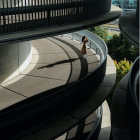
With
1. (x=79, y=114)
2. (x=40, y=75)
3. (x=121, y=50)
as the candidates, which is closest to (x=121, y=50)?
(x=121, y=50)

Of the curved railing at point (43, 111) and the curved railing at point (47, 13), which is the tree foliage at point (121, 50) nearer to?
the curved railing at point (47, 13)

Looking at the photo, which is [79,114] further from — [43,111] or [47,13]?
[47,13]

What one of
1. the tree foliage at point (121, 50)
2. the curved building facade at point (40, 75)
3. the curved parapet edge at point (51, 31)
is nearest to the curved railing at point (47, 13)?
the curved building facade at point (40, 75)

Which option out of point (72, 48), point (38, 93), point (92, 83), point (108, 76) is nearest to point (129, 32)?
point (92, 83)

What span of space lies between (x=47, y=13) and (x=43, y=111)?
10.5 feet

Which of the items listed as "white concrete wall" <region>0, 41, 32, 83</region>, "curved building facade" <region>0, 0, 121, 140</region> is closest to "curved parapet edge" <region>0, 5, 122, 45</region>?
"curved building facade" <region>0, 0, 121, 140</region>

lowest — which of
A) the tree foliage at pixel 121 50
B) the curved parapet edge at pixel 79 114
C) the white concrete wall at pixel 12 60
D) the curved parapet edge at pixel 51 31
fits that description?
the tree foliage at pixel 121 50

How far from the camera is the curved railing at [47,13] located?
350 inches

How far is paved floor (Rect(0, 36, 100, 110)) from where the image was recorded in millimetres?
12539

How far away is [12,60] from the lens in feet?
44.8

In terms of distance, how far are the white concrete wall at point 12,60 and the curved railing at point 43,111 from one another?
2362 millimetres

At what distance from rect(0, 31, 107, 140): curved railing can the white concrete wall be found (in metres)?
2.36

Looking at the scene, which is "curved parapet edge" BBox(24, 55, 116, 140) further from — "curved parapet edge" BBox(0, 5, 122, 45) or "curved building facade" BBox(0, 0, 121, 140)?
"curved parapet edge" BBox(0, 5, 122, 45)

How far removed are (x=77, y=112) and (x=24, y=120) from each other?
2.51 meters
